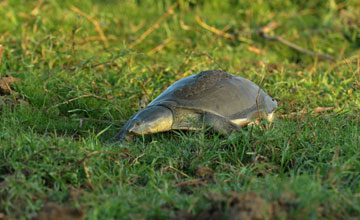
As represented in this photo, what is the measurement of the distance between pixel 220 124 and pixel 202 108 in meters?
0.18

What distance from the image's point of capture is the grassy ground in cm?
233

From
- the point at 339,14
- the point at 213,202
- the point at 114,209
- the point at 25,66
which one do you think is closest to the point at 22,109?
the point at 25,66

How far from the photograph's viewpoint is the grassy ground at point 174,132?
7.63ft

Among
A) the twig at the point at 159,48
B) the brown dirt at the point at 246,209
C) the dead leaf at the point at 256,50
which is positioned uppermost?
the brown dirt at the point at 246,209

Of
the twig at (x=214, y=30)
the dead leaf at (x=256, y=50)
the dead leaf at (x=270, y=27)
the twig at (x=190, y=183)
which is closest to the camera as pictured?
the twig at (x=190, y=183)

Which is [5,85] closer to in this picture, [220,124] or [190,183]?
[220,124]

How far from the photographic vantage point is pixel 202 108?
3.61m

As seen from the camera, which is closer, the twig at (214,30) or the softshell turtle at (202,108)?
the softshell turtle at (202,108)

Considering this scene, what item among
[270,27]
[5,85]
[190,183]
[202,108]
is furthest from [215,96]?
[270,27]

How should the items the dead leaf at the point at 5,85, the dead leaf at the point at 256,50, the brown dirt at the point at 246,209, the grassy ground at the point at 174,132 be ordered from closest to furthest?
the brown dirt at the point at 246,209
the grassy ground at the point at 174,132
the dead leaf at the point at 5,85
the dead leaf at the point at 256,50

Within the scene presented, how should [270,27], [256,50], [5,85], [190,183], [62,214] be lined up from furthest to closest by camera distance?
[270,27]
[256,50]
[5,85]
[190,183]
[62,214]

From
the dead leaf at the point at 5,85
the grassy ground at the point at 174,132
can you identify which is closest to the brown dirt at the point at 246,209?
the grassy ground at the point at 174,132

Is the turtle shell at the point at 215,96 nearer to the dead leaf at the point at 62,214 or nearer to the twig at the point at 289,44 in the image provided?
the dead leaf at the point at 62,214

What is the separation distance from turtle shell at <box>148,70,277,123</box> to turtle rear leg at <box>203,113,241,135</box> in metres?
0.06
